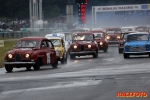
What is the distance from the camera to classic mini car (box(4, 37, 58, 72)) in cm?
2488

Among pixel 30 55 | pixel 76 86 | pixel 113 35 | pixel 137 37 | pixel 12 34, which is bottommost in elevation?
pixel 12 34

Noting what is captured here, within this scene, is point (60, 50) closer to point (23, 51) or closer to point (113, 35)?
point (23, 51)

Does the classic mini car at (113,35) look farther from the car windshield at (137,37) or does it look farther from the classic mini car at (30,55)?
the classic mini car at (30,55)

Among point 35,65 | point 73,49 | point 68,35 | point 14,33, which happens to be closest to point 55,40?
point 73,49

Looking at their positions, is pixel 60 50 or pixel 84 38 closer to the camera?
pixel 60 50

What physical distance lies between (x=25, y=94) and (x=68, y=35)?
28.6m

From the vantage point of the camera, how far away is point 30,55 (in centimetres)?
2489

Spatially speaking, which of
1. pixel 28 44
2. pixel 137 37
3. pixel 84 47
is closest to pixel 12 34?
pixel 84 47

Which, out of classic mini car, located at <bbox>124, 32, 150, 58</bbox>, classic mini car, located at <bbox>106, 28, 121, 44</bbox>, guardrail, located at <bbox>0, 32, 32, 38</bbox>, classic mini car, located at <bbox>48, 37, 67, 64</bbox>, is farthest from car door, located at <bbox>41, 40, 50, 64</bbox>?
guardrail, located at <bbox>0, 32, 32, 38</bbox>

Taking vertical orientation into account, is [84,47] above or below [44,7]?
below

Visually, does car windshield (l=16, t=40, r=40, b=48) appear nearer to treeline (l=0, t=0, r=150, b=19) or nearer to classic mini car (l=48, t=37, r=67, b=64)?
classic mini car (l=48, t=37, r=67, b=64)

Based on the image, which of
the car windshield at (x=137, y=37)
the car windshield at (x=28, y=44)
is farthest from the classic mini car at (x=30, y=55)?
the car windshield at (x=137, y=37)

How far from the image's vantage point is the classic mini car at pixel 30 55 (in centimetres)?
2488

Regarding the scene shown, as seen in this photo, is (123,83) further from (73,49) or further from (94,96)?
(73,49)
